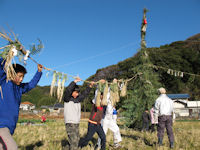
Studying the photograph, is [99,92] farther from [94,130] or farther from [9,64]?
[9,64]

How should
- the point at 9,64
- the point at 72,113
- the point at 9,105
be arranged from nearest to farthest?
the point at 9,64 < the point at 9,105 < the point at 72,113

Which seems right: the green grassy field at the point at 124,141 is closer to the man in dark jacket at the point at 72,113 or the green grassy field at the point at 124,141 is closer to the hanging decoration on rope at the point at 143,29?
the man in dark jacket at the point at 72,113

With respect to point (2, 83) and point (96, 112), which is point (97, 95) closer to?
point (96, 112)

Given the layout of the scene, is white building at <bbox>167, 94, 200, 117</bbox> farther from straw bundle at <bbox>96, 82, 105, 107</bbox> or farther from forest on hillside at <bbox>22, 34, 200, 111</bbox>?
straw bundle at <bbox>96, 82, 105, 107</bbox>

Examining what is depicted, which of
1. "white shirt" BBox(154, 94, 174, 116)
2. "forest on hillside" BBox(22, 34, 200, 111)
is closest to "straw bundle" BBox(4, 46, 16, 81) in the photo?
"white shirt" BBox(154, 94, 174, 116)

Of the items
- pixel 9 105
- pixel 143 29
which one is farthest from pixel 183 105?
pixel 9 105

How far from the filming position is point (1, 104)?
3.20 m

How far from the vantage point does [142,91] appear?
12.1m

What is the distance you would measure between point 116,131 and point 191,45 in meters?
49.8

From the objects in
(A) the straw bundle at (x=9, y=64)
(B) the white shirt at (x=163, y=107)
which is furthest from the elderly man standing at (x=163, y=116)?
(A) the straw bundle at (x=9, y=64)

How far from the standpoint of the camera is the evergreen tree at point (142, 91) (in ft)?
38.9

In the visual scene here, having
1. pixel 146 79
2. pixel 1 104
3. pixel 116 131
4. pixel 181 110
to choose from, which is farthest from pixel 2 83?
pixel 181 110

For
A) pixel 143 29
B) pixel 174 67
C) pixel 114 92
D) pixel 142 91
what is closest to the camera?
pixel 114 92

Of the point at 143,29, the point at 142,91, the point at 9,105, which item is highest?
the point at 143,29
